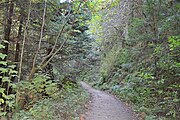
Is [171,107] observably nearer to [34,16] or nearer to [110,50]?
[34,16]

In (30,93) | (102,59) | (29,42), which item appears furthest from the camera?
(102,59)

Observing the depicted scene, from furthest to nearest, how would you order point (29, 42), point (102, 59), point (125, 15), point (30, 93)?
1. point (102, 59)
2. point (125, 15)
3. point (29, 42)
4. point (30, 93)

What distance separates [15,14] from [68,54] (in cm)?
428

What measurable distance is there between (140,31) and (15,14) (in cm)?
613

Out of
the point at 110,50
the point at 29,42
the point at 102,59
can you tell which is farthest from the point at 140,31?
the point at 102,59

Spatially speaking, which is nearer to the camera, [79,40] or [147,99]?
[147,99]

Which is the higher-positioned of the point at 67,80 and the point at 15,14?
the point at 15,14

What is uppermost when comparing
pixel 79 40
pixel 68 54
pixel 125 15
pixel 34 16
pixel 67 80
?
pixel 125 15

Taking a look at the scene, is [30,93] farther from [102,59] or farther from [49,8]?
[102,59]

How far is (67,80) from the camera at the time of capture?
569 inches

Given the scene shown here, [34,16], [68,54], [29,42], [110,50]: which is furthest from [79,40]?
[110,50]

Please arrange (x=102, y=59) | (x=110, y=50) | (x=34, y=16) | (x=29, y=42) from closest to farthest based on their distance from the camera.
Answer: (x=34, y=16) < (x=29, y=42) < (x=110, y=50) < (x=102, y=59)

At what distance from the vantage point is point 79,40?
46.3 feet

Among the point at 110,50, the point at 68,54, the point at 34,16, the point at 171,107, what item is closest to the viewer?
the point at 171,107
